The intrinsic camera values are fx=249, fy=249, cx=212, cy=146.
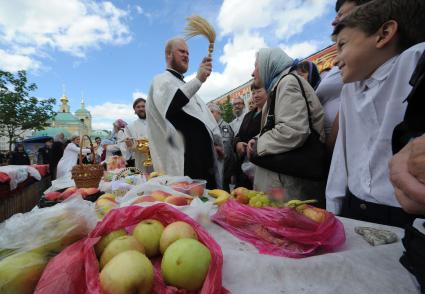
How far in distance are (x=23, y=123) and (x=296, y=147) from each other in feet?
73.9

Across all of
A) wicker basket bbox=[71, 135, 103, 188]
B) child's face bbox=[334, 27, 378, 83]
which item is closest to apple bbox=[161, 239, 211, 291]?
child's face bbox=[334, 27, 378, 83]

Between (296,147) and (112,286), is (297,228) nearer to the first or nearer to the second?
(112,286)

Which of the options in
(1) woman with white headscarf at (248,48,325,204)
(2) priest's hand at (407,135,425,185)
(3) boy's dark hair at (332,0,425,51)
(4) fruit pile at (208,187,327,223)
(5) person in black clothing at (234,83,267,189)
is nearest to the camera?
(2) priest's hand at (407,135,425,185)

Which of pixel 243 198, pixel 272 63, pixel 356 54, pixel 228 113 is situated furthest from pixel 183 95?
pixel 228 113

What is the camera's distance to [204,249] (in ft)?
2.36

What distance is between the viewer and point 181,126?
2916 mm

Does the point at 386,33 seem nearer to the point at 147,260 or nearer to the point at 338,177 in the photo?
the point at 338,177

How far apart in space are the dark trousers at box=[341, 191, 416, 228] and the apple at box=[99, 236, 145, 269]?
3.63 ft

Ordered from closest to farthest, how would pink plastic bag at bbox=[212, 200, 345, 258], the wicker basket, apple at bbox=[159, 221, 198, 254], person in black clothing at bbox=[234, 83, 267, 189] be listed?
apple at bbox=[159, 221, 198, 254] < pink plastic bag at bbox=[212, 200, 345, 258] < the wicker basket < person in black clothing at bbox=[234, 83, 267, 189]

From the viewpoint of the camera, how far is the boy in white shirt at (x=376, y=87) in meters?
1.18

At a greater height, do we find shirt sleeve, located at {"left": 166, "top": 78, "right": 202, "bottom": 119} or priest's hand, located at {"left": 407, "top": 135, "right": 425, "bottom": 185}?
shirt sleeve, located at {"left": 166, "top": 78, "right": 202, "bottom": 119}

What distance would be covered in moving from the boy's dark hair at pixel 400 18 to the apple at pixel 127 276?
1485mm

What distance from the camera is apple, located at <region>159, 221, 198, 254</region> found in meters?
0.80

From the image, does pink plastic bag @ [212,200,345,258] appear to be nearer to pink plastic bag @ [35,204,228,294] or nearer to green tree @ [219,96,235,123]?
pink plastic bag @ [35,204,228,294]
